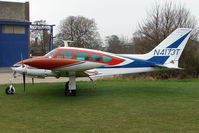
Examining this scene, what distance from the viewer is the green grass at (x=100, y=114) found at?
19.6 ft

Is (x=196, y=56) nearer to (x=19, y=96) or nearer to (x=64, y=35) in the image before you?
(x=19, y=96)

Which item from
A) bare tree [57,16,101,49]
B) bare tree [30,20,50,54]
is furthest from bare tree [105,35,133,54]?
bare tree [30,20,50,54]

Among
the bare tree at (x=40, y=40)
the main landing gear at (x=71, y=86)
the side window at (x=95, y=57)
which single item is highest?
the bare tree at (x=40, y=40)

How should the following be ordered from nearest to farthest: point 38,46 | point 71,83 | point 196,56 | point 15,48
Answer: point 71,83 < point 196,56 < point 15,48 < point 38,46

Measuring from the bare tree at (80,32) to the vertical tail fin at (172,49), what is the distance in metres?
36.3

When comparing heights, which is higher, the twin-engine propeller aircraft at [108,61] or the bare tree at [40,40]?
the bare tree at [40,40]

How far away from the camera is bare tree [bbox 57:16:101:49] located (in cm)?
4859

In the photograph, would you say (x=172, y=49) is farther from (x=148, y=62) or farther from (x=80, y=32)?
(x=80, y=32)

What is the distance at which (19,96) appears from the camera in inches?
420

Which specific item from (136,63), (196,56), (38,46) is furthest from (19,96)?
(38,46)

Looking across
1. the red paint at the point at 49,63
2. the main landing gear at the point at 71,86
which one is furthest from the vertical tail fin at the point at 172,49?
the red paint at the point at 49,63

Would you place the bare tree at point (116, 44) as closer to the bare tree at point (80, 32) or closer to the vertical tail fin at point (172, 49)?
the bare tree at point (80, 32)

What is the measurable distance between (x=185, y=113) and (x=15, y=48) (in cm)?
3173

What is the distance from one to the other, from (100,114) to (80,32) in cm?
4266
